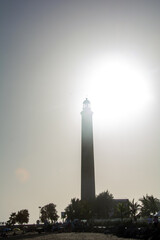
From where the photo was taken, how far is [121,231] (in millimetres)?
39906

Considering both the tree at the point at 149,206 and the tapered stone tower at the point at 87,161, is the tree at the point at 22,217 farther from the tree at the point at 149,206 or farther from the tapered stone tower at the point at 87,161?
the tree at the point at 149,206

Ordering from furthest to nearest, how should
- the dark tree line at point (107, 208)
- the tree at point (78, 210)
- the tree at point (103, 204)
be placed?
1. the tree at point (103, 204)
2. the tree at point (78, 210)
3. the dark tree line at point (107, 208)

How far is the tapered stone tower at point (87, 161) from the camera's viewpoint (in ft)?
262

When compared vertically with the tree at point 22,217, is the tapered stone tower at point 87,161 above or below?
above

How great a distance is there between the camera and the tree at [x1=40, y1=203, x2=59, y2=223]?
3620 inches

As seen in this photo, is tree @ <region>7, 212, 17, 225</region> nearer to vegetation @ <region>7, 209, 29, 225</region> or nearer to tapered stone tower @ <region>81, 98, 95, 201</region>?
vegetation @ <region>7, 209, 29, 225</region>

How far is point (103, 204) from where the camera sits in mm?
76938

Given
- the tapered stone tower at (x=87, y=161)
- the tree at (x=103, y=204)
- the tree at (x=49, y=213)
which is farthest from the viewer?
the tree at (x=49, y=213)

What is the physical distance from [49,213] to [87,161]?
81.1 ft

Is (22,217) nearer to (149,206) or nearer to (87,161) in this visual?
(87,161)

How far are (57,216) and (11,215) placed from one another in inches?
645

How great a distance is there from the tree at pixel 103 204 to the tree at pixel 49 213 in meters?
19.3

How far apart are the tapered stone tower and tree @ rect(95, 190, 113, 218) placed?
2.43m

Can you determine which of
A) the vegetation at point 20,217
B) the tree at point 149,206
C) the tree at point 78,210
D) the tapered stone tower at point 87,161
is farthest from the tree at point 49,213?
the tree at point 149,206
